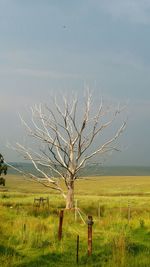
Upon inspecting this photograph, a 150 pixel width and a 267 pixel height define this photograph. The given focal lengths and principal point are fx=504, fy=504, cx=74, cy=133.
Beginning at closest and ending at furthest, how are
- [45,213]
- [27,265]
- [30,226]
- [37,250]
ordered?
[27,265] → [37,250] → [30,226] → [45,213]

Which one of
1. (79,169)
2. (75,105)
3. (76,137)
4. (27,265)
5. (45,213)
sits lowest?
(27,265)

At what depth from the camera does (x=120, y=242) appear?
1468 centimetres

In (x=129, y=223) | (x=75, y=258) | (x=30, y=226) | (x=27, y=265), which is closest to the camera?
(x=27, y=265)

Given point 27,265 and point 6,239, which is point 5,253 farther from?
point 6,239

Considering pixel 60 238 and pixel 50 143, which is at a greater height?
pixel 50 143

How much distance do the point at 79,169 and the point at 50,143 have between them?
2.88 metres

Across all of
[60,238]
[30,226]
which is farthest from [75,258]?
[30,226]

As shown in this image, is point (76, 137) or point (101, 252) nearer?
point (101, 252)

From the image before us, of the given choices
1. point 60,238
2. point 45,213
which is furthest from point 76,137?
point 60,238

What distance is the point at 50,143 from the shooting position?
3703 cm

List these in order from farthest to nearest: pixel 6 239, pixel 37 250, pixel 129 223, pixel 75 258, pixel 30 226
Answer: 1. pixel 129 223
2. pixel 30 226
3. pixel 6 239
4. pixel 37 250
5. pixel 75 258

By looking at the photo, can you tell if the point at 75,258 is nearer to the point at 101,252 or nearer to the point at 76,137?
the point at 101,252

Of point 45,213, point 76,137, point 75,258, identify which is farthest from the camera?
point 76,137

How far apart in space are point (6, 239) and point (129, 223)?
8138mm
